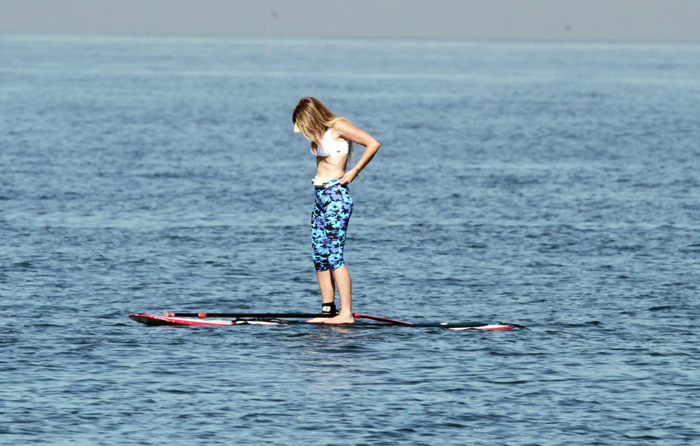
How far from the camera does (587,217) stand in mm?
21828

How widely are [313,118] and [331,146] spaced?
0.35 m

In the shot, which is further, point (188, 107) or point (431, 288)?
point (188, 107)

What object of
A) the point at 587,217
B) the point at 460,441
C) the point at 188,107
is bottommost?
the point at 460,441

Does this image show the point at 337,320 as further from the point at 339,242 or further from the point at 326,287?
the point at 339,242

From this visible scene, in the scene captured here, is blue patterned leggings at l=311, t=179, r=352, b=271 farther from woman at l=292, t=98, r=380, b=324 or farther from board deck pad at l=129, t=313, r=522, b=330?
board deck pad at l=129, t=313, r=522, b=330

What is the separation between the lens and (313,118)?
12930mm

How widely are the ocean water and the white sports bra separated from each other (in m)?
1.71

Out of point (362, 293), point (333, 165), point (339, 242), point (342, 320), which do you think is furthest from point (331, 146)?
point (362, 293)

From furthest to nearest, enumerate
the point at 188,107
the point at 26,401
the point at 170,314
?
1. the point at 188,107
2. the point at 170,314
3. the point at 26,401

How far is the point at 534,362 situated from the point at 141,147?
82.6 ft

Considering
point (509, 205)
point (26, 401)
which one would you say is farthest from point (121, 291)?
point (509, 205)

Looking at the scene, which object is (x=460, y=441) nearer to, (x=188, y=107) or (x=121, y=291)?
(x=121, y=291)

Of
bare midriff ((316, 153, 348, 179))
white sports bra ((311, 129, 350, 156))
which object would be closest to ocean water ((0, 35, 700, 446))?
bare midriff ((316, 153, 348, 179))

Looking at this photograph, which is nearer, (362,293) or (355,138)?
(355,138)
